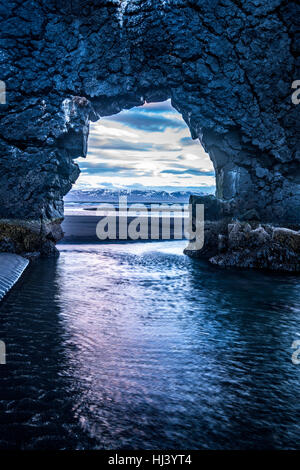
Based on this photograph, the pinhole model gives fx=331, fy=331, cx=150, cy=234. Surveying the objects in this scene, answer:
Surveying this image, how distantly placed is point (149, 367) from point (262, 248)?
63.9 feet

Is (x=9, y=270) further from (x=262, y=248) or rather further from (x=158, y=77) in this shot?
(x=158, y=77)

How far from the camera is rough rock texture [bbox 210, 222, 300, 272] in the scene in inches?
1025

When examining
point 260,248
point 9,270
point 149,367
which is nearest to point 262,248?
point 260,248

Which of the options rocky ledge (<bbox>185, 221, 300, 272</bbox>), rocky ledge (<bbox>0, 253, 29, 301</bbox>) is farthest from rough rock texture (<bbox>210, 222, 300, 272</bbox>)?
rocky ledge (<bbox>0, 253, 29, 301</bbox>)

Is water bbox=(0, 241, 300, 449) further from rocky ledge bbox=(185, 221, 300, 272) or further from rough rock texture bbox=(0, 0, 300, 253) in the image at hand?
rough rock texture bbox=(0, 0, 300, 253)

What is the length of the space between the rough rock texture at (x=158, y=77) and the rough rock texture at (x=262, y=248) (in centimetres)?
598

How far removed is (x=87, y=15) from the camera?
3316 cm

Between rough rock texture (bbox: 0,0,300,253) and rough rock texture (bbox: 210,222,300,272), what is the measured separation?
19.6ft

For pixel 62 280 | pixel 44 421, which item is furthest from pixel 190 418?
pixel 62 280

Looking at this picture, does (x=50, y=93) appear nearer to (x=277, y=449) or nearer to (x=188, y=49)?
(x=188, y=49)

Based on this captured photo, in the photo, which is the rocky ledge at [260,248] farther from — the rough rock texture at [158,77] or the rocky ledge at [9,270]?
the rocky ledge at [9,270]

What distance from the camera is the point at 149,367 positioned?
9.90 m
